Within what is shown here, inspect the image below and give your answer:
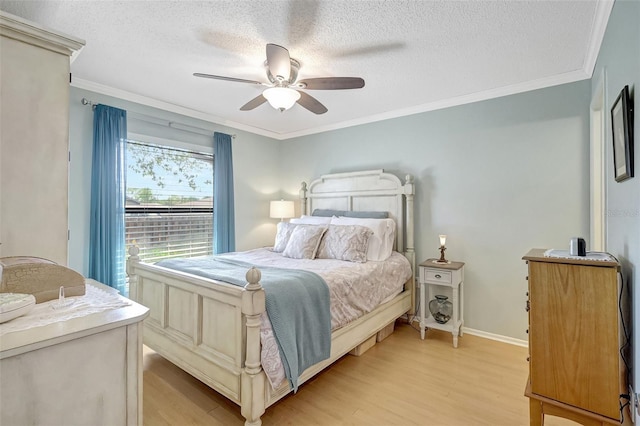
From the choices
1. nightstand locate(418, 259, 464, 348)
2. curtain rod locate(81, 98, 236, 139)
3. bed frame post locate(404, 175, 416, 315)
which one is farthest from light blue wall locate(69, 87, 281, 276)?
nightstand locate(418, 259, 464, 348)

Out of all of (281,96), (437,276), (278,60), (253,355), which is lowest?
(253,355)

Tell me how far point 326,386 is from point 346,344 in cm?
33

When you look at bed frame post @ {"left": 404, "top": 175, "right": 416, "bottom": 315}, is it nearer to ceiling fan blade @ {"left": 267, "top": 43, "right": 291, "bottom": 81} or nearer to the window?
ceiling fan blade @ {"left": 267, "top": 43, "right": 291, "bottom": 81}

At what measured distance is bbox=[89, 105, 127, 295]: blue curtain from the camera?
2.93 metres

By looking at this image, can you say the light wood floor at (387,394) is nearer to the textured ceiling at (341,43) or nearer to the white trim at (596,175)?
the white trim at (596,175)

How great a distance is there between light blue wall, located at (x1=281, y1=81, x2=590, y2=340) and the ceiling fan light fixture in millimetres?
1828

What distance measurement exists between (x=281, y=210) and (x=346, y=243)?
1.60 metres

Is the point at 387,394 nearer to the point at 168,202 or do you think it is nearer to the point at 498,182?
the point at 498,182

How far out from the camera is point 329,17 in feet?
6.30

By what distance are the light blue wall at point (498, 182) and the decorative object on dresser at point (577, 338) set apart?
150 cm

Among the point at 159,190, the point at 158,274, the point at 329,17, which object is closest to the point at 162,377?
the point at 158,274

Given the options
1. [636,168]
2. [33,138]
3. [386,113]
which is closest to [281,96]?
[33,138]

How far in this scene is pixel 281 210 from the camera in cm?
444

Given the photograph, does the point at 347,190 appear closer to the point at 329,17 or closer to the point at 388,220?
the point at 388,220
